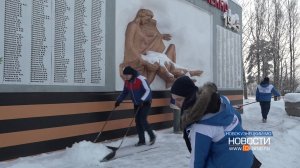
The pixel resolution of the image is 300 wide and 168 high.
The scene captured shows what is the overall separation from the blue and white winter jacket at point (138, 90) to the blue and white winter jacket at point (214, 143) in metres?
4.95

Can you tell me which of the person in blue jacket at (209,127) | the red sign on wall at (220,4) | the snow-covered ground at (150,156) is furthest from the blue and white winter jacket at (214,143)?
the red sign on wall at (220,4)

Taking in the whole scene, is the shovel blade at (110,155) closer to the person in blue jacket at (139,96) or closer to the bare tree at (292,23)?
the person in blue jacket at (139,96)

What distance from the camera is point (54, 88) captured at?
715 cm

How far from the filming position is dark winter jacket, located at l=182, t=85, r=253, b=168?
2.85 metres

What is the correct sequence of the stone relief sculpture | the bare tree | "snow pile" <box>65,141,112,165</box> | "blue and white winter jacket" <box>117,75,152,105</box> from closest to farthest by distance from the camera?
"snow pile" <box>65,141,112,165</box> → "blue and white winter jacket" <box>117,75,152,105</box> → the stone relief sculpture → the bare tree

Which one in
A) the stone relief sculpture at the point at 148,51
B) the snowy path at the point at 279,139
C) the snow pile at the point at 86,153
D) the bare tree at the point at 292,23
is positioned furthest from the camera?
the bare tree at the point at 292,23

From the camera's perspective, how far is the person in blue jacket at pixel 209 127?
9.35 feet

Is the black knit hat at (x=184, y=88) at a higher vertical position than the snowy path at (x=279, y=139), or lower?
higher

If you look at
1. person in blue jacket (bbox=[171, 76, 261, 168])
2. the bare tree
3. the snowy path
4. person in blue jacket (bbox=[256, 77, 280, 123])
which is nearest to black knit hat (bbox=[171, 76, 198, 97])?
person in blue jacket (bbox=[171, 76, 261, 168])

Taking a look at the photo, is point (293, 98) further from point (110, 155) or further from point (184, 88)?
point (184, 88)

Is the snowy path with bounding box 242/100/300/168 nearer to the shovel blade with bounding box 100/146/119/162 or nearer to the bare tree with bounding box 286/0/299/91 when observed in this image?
the shovel blade with bounding box 100/146/119/162

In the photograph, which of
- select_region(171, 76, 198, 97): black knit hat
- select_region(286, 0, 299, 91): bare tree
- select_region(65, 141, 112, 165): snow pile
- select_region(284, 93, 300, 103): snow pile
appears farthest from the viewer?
select_region(286, 0, 299, 91): bare tree

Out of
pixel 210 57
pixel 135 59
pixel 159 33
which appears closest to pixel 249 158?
pixel 135 59

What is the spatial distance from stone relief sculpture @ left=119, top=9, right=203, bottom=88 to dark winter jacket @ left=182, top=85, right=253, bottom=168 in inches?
236
